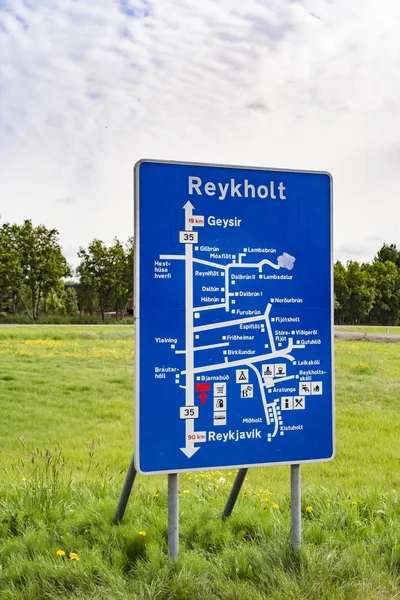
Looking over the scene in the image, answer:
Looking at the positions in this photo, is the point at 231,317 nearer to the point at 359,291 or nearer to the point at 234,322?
the point at 234,322

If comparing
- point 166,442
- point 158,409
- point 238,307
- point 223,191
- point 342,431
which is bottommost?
point 342,431

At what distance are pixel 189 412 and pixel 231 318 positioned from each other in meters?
0.59

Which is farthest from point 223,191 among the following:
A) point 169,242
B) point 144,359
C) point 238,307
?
point 144,359

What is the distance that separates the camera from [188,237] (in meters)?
3.15

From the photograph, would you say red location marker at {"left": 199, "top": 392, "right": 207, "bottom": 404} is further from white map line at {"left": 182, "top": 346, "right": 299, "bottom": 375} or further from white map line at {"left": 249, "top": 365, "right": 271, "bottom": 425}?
white map line at {"left": 249, "top": 365, "right": 271, "bottom": 425}

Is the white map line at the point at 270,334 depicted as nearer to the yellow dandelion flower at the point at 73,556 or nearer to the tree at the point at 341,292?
the yellow dandelion flower at the point at 73,556

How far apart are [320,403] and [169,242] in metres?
1.38

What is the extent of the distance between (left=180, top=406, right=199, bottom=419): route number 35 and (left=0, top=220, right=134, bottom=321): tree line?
106 ft

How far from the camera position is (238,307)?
324 centimetres

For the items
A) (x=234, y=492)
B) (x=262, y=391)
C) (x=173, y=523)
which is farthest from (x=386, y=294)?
(x=173, y=523)

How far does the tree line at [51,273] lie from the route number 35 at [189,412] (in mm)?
32456

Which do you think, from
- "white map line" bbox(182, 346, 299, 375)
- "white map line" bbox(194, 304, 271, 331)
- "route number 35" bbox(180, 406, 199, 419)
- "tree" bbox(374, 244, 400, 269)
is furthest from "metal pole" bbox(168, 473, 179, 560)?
"tree" bbox(374, 244, 400, 269)

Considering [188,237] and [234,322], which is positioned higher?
[188,237]

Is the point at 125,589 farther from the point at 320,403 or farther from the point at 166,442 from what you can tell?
the point at 320,403
